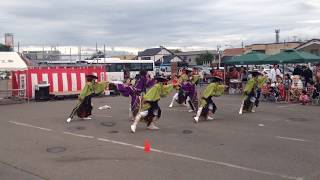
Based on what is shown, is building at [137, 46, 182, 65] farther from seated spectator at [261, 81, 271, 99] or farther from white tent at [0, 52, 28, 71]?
seated spectator at [261, 81, 271, 99]

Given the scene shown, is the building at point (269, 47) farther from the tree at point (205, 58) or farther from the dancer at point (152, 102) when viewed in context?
the dancer at point (152, 102)

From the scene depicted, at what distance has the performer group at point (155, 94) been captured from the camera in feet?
41.3

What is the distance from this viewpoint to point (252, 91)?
16.6 m

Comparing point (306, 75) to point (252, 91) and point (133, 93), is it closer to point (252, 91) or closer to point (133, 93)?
point (252, 91)

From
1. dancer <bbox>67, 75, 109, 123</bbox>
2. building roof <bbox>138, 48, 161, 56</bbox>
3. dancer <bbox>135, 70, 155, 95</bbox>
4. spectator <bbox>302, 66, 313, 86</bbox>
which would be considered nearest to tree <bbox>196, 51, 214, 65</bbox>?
building roof <bbox>138, 48, 161, 56</bbox>

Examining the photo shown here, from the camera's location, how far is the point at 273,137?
36.8 ft

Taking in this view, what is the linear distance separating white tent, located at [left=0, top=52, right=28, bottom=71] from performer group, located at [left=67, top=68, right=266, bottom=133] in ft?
30.1

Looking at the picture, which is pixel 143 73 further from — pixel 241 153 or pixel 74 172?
pixel 74 172

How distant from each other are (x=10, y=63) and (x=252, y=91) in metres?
13.6

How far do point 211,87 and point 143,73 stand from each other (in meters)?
2.19

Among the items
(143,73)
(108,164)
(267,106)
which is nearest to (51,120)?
(143,73)

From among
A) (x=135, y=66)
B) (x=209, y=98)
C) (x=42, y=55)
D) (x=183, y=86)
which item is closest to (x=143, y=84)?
(x=209, y=98)

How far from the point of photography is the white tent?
23.7 m

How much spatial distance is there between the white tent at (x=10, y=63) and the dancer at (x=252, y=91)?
1273cm
